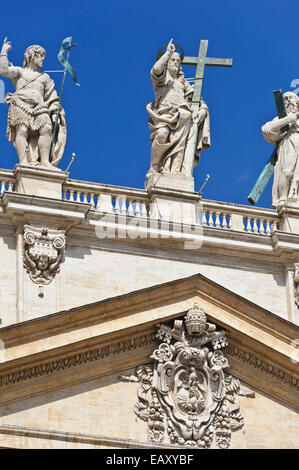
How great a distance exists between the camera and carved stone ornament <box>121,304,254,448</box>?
33.2 m

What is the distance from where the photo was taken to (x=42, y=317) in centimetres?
3234

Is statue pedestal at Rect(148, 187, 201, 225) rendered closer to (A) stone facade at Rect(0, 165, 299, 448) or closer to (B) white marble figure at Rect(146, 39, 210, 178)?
(A) stone facade at Rect(0, 165, 299, 448)

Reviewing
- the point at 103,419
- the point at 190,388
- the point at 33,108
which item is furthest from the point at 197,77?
the point at 103,419

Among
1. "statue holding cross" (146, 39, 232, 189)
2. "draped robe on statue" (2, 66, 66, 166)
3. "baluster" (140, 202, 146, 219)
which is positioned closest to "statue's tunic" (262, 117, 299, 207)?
"statue holding cross" (146, 39, 232, 189)

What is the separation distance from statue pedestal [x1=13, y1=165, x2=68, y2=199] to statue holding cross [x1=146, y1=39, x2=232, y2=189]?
85.0 inches

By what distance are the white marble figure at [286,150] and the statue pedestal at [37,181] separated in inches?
182

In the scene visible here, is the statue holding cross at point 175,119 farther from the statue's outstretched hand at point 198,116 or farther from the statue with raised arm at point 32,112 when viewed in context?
the statue with raised arm at point 32,112

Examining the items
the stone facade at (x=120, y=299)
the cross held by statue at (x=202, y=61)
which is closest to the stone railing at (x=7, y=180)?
the stone facade at (x=120, y=299)

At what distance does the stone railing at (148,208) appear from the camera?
116ft

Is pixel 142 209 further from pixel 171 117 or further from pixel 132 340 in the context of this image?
pixel 132 340

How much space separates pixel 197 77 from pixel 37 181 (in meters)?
4.59

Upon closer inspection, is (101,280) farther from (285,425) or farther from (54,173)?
(285,425)

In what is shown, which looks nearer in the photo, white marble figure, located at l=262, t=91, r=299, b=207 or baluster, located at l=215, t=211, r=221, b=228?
baluster, located at l=215, t=211, r=221, b=228
